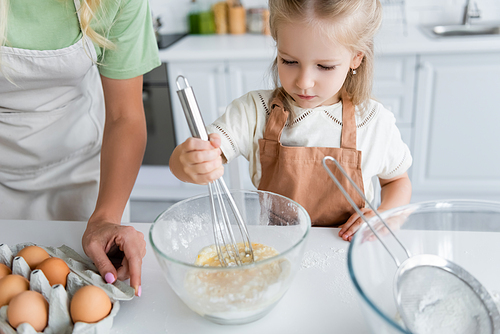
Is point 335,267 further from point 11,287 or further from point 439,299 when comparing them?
point 11,287

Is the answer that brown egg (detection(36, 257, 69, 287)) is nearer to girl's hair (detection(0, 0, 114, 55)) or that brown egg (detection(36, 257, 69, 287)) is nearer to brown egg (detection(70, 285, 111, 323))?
brown egg (detection(70, 285, 111, 323))

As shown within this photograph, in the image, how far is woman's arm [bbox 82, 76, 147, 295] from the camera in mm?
636

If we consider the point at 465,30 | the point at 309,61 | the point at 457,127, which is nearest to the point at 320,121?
the point at 309,61

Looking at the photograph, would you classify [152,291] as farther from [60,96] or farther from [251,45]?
[251,45]

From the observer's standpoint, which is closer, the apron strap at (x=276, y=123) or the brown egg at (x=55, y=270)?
the brown egg at (x=55, y=270)

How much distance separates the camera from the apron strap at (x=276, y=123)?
0.92 metres

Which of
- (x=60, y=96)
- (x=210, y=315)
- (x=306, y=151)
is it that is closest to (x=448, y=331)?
(x=210, y=315)

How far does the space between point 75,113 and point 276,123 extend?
19.6 inches

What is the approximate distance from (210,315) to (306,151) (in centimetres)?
46

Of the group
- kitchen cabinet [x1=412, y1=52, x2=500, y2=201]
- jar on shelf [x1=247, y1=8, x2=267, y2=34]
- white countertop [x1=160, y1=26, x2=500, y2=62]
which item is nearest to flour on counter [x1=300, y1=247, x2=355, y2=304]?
white countertop [x1=160, y1=26, x2=500, y2=62]

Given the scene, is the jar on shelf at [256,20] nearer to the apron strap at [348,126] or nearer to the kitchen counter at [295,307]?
the apron strap at [348,126]

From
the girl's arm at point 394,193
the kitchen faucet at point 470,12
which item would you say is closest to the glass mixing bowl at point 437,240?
the girl's arm at point 394,193

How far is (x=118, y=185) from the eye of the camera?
85 centimetres

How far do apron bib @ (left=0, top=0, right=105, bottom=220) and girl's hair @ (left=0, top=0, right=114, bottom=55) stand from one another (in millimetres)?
27
